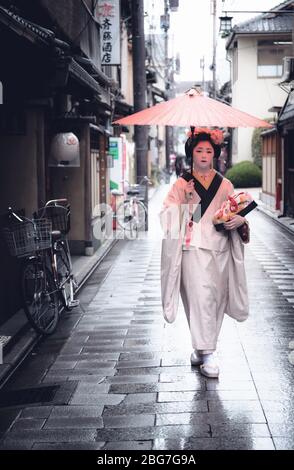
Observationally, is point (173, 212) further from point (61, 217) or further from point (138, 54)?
point (138, 54)

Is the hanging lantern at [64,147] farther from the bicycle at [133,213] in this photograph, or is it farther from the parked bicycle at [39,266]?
the bicycle at [133,213]

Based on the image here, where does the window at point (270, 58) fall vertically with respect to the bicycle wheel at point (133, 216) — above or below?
above

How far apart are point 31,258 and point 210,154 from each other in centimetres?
266

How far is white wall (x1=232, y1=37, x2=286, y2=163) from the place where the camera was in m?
44.1

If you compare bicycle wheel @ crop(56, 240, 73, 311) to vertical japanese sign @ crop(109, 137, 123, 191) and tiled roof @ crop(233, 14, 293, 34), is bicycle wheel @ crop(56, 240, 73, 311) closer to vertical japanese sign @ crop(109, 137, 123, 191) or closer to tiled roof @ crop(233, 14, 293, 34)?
vertical japanese sign @ crop(109, 137, 123, 191)

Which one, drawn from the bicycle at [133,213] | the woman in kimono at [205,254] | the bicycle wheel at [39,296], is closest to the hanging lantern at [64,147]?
the bicycle wheel at [39,296]

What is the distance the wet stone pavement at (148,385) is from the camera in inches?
208

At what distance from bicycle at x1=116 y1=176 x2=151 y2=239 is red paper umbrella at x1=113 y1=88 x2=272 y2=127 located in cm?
1326

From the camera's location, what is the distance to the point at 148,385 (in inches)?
258

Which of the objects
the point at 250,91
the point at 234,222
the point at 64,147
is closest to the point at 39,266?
the point at 234,222

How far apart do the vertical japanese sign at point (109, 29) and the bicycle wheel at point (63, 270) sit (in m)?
9.97

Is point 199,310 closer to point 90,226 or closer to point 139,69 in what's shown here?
point 90,226

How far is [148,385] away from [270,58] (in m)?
40.2
